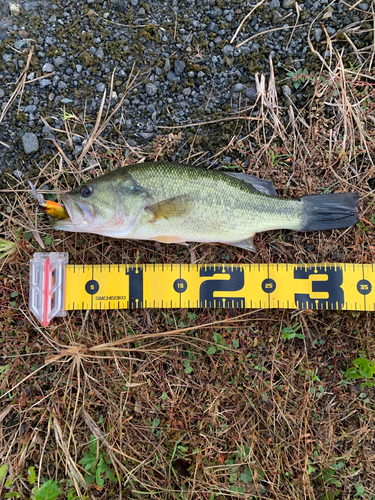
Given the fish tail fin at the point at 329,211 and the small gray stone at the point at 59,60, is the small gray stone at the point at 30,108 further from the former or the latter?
the fish tail fin at the point at 329,211

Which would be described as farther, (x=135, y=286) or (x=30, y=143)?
(x=30, y=143)

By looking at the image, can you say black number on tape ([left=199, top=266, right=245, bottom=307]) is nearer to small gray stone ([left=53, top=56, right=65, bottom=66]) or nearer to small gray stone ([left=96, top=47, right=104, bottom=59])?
small gray stone ([left=96, top=47, right=104, bottom=59])

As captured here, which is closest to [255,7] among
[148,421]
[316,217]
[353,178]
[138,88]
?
[138,88]

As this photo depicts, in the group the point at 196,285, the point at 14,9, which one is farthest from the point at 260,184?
the point at 14,9

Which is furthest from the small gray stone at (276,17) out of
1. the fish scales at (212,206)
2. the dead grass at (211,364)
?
the fish scales at (212,206)

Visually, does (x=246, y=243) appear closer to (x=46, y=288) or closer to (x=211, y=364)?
(x=211, y=364)

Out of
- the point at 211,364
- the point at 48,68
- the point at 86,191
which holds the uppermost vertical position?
the point at 48,68

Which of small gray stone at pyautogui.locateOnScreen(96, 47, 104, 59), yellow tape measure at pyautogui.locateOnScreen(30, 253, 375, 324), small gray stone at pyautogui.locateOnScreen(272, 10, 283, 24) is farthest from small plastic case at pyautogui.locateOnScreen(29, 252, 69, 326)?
small gray stone at pyautogui.locateOnScreen(272, 10, 283, 24)
